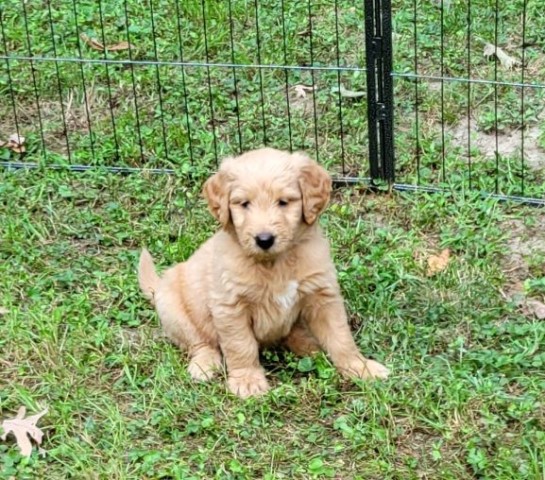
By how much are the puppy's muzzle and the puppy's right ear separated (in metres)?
0.22

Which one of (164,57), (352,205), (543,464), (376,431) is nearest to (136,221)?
(352,205)

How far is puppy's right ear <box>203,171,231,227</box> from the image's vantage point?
483cm

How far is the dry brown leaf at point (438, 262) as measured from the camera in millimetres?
5707

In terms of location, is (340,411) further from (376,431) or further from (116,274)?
(116,274)

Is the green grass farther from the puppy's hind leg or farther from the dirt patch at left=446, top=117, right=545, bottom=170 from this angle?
the dirt patch at left=446, top=117, right=545, bottom=170

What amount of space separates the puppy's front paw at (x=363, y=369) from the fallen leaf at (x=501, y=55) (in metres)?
2.85

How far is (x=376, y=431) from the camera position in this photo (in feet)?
15.0

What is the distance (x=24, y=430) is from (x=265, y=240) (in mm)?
1156

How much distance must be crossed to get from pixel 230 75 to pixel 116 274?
199 centimetres

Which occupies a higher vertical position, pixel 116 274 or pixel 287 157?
pixel 287 157

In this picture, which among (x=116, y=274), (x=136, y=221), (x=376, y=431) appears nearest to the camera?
(x=376, y=431)

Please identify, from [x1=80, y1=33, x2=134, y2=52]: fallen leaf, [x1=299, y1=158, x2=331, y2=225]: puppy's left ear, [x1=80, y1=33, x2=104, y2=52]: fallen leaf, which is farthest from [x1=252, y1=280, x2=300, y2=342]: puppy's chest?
[x1=80, y1=33, x2=104, y2=52]: fallen leaf

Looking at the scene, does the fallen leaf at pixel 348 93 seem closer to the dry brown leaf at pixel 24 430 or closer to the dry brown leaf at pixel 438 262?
the dry brown leaf at pixel 438 262

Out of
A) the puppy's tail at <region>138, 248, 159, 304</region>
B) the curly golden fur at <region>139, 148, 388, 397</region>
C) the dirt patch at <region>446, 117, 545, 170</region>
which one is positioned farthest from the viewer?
the dirt patch at <region>446, 117, 545, 170</region>
